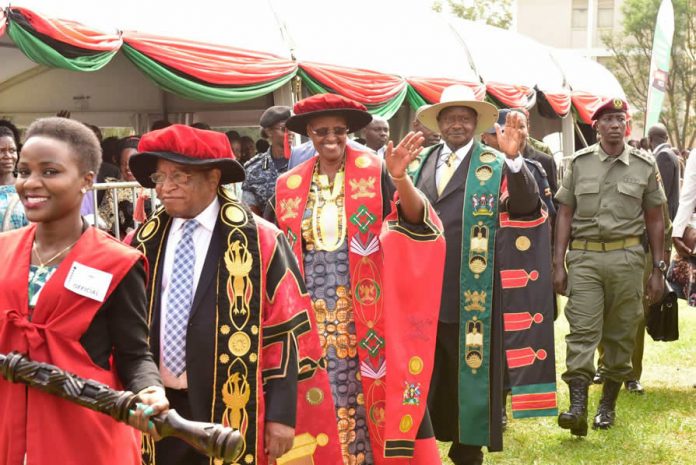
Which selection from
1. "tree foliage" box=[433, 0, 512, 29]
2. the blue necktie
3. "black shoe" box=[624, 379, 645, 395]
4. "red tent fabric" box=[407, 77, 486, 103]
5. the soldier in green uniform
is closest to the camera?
the blue necktie

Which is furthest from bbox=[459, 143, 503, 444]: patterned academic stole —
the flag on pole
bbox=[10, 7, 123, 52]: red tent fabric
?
the flag on pole

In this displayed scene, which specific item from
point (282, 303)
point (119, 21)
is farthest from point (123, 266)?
point (119, 21)

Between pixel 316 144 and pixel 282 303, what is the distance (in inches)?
66.1

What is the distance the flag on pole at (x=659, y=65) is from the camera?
19812mm

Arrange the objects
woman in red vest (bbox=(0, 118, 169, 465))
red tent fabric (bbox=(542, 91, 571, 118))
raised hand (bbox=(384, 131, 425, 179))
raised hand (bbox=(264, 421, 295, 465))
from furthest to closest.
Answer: red tent fabric (bbox=(542, 91, 571, 118))
raised hand (bbox=(384, 131, 425, 179))
raised hand (bbox=(264, 421, 295, 465))
woman in red vest (bbox=(0, 118, 169, 465))

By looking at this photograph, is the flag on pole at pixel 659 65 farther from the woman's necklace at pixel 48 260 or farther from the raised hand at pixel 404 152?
the woman's necklace at pixel 48 260

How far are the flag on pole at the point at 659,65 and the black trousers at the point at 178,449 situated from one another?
16.6m

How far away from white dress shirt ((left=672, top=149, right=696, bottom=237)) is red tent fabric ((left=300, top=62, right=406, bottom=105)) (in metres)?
6.82

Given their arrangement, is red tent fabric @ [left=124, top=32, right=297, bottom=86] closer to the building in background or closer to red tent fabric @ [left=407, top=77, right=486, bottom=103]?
red tent fabric @ [left=407, top=77, right=486, bottom=103]

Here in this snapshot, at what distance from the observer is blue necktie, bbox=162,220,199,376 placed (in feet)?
13.0

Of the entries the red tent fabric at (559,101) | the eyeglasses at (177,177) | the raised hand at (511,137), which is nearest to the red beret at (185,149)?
the eyeglasses at (177,177)

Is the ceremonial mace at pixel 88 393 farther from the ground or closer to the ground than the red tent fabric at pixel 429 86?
closer to the ground

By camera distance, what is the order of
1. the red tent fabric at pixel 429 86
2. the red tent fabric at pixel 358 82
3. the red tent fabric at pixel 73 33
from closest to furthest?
the red tent fabric at pixel 73 33 < the red tent fabric at pixel 358 82 < the red tent fabric at pixel 429 86

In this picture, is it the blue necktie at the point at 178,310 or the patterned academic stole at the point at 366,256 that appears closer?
the blue necktie at the point at 178,310
